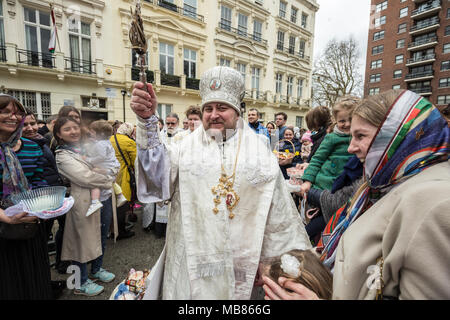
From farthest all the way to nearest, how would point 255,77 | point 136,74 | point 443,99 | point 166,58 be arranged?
point 443,99, point 255,77, point 166,58, point 136,74

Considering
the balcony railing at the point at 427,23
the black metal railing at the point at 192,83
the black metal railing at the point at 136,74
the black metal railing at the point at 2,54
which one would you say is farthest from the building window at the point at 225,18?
the balcony railing at the point at 427,23

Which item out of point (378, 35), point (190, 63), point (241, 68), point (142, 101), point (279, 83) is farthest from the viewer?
point (378, 35)

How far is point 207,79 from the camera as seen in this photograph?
1.53 metres

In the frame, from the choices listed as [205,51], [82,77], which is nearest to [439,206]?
[82,77]

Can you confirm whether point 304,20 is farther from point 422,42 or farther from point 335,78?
point 422,42

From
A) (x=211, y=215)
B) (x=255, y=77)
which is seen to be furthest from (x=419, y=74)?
(x=211, y=215)

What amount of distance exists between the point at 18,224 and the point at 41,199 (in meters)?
0.23

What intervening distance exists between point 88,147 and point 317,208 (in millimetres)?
2905

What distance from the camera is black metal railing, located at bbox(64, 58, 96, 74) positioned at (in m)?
10.9

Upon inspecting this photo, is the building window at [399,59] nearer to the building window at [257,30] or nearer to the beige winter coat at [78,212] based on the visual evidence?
the building window at [257,30]

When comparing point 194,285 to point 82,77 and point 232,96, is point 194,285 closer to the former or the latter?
point 232,96

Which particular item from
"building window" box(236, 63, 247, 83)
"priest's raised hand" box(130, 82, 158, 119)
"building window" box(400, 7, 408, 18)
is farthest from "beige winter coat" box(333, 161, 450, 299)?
"building window" box(400, 7, 408, 18)

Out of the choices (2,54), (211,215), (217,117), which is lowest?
(211,215)

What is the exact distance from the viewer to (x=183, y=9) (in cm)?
1352
